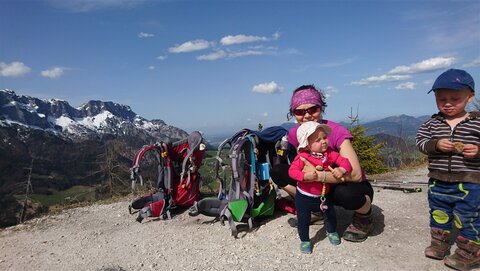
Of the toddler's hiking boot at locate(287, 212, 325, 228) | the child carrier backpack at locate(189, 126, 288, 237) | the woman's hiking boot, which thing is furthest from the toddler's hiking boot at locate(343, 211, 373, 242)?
the child carrier backpack at locate(189, 126, 288, 237)

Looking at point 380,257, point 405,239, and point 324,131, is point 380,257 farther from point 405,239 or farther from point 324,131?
point 324,131

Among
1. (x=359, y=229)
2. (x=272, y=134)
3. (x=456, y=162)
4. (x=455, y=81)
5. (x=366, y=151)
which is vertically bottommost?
(x=366, y=151)

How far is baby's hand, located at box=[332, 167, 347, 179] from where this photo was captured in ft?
13.8

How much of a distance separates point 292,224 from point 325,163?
1.66m

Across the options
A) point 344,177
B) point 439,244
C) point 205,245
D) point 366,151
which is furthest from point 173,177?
point 366,151

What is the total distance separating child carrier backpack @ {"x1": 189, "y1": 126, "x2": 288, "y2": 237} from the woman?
2.06 feet

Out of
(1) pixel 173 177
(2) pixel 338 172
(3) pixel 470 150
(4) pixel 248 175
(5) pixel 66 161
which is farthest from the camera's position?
(5) pixel 66 161

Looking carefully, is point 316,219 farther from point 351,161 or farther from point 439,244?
point 439,244

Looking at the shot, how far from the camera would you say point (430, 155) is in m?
4.08

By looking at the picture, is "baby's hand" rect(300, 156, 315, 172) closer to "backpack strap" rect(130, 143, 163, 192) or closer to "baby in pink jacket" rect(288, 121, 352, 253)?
"baby in pink jacket" rect(288, 121, 352, 253)

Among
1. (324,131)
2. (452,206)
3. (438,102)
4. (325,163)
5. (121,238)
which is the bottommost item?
(121,238)

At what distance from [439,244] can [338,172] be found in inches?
54.9

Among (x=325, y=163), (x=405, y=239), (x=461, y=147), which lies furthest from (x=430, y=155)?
(x=405, y=239)

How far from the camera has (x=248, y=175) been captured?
5.98 metres
